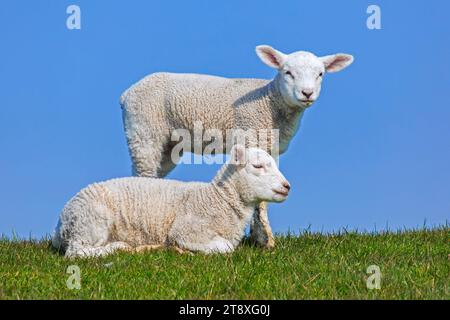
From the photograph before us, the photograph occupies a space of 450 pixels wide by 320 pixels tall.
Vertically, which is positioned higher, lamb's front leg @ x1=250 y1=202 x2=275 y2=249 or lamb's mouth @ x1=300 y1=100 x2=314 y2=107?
lamb's mouth @ x1=300 y1=100 x2=314 y2=107

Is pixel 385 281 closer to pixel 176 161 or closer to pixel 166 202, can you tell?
pixel 166 202

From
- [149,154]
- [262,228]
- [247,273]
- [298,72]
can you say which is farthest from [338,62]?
[247,273]

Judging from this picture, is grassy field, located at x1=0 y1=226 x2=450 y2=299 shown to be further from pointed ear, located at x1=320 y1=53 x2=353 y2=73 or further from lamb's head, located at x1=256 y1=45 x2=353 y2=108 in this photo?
pointed ear, located at x1=320 y1=53 x2=353 y2=73

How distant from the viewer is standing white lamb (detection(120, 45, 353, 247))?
11477mm

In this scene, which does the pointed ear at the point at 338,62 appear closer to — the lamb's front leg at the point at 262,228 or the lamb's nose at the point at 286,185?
the lamb's front leg at the point at 262,228

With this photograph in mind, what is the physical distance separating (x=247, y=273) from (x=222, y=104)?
3.62m

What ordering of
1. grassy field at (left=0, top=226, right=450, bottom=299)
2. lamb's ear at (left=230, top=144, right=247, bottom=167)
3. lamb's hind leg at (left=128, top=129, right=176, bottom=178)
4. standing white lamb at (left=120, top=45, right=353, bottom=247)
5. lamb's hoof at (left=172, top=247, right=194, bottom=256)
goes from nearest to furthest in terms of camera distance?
grassy field at (left=0, top=226, right=450, bottom=299), lamb's hoof at (left=172, top=247, right=194, bottom=256), lamb's ear at (left=230, top=144, right=247, bottom=167), standing white lamb at (left=120, top=45, right=353, bottom=247), lamb's hind leg at (left=128, top=129, right=176, bottom=178)

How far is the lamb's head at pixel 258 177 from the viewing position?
10.1 m

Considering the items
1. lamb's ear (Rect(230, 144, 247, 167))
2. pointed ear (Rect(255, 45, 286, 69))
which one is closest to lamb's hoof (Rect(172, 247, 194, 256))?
lamb's ear (Rect(230, 144, 247, 167))

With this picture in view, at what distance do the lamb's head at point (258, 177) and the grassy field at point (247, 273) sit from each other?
0.71m

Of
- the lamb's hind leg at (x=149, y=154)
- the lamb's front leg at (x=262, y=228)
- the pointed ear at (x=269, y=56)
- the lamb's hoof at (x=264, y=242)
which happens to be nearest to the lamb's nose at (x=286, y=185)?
the lamb's front leg at (x=262, y=228)

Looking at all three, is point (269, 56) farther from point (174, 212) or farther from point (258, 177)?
point (174, 212)
